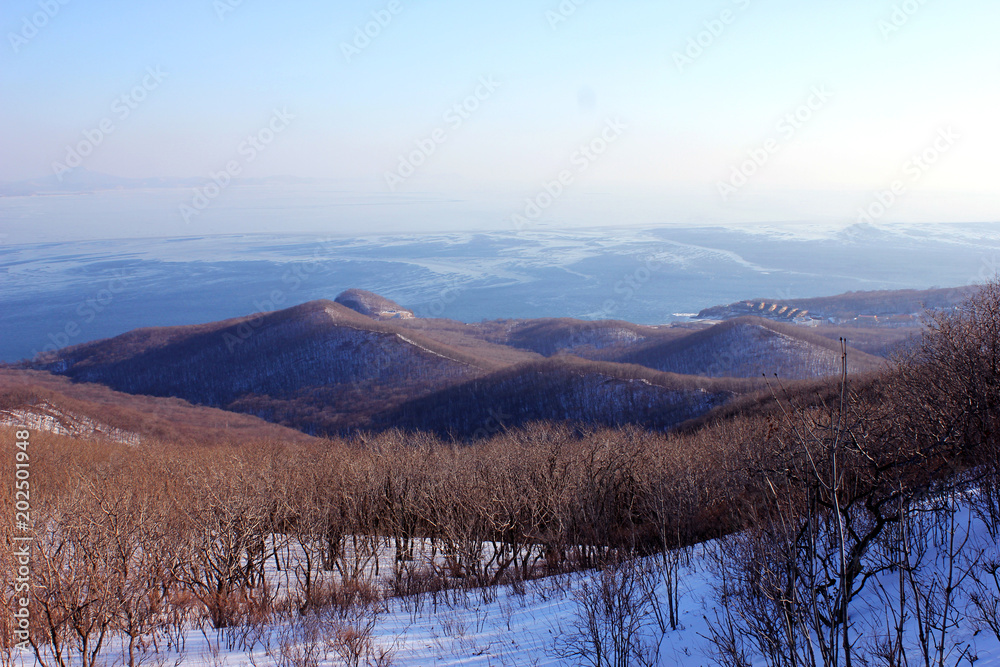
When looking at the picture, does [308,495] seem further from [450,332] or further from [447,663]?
[450,332]

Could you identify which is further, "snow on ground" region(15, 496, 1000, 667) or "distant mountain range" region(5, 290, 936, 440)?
"distant mountain range" region(5, 290, 936, 440)

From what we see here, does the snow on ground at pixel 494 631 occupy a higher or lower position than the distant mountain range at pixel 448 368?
higher

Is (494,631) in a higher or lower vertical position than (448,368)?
higher

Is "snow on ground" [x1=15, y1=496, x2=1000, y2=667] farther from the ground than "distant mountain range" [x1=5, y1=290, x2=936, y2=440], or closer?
farther from the ground

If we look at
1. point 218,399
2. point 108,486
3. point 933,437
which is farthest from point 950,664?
point 218,399

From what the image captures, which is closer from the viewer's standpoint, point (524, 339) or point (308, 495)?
point (308, 495)

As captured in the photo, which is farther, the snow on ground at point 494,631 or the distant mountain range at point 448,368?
the distant mountain range at point 448,368

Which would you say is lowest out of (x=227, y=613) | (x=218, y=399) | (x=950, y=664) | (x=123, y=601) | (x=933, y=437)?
(x=218, y=399)

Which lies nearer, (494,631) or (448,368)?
(494,631)
